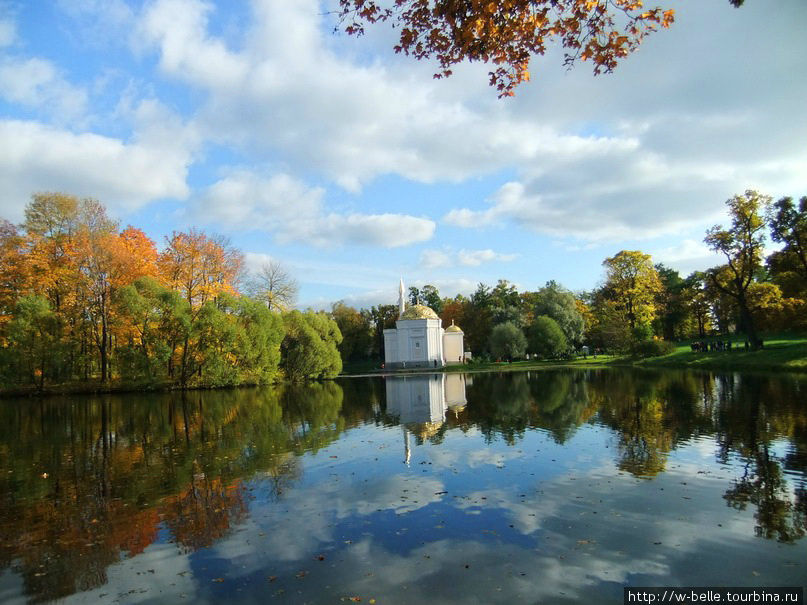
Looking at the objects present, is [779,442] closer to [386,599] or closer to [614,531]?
[614,531]

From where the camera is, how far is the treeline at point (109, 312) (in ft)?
115

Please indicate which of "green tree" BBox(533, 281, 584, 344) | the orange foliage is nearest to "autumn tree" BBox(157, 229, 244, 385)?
the orange foliage

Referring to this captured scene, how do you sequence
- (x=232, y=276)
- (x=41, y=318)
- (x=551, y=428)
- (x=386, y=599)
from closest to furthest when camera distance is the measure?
(x=386, y=599)
(x=551, y=428)
(x=41, y=318)
(x=232, y=276)

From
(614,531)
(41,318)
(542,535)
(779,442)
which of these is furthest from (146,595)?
(41,318)

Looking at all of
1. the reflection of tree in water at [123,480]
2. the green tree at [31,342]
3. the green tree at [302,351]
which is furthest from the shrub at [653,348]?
the green tree at [31,342]

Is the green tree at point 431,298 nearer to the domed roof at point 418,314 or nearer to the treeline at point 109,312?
the domed roof at point 418,314

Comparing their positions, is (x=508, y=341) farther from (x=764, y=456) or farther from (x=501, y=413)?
(x=764, y=456)

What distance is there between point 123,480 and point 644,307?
171 ft

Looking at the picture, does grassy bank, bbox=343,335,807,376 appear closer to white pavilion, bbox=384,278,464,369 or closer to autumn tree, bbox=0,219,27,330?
white pavilion, bbox=384,278,464,369

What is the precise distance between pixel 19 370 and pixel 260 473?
116 ft

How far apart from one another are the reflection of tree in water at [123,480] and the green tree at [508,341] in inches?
1678

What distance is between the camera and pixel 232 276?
4206cm

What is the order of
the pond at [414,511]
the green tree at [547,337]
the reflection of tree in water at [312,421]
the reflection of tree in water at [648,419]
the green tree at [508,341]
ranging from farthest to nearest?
the green tree at [508,341] < the green tree at [547,337] < the reflection of tree in water at [312,421] < the reflection of tree in water at [648,419] < the pond at [414,511]

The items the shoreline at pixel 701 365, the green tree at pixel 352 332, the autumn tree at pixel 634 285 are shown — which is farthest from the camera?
the green tree at pixel 352 332
